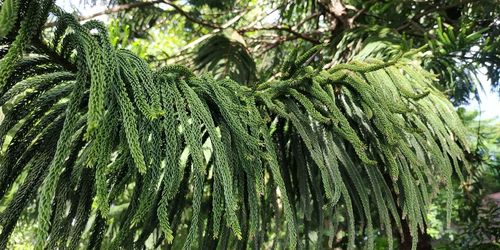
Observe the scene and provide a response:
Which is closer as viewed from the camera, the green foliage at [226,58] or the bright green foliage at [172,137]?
the bright green foliage at [172,137]

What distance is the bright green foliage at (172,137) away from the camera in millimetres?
746

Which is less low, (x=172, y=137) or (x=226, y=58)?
(x=226, y=58)

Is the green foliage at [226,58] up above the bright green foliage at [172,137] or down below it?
above

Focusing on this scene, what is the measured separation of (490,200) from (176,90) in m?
3.16

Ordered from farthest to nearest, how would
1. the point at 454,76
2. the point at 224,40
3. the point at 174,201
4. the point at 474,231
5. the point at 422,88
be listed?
the point at 474,231
the point at 224,40
the point at 454,76
the point at 422,88
the point at 174,201

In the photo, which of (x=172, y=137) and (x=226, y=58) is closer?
(x=172, y=137)

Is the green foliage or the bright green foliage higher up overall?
the green foliage

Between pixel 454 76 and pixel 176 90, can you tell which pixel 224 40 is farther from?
pixel 176 90

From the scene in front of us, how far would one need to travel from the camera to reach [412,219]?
115 cm

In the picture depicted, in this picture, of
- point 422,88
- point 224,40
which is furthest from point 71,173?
point 224,40

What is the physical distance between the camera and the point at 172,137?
2.70ft

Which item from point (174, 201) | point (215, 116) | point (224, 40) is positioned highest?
point (224, 40)

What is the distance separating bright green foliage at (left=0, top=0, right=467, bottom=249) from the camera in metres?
0.75

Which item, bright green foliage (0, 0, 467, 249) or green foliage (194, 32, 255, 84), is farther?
green foliage (194, 32, 255, 84)
